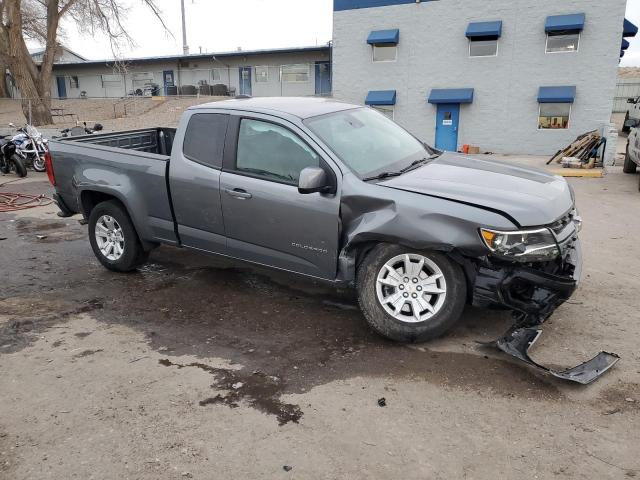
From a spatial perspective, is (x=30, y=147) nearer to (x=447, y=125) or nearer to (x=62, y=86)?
(x=447, y=125)

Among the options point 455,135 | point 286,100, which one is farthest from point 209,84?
point 286,100

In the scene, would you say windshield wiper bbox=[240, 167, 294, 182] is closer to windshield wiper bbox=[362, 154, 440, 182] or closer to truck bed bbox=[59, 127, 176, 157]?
windshield wiper bbox=[362, 154, 440, 182]

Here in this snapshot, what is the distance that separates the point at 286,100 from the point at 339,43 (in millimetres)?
18223

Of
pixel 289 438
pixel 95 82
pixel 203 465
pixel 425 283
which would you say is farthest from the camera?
pixel 95 82

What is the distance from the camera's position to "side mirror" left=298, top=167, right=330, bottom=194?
3918mm

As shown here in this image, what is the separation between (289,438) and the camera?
9.85 ft

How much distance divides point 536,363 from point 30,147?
543 inches

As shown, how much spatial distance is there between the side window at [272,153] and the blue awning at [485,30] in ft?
54.3

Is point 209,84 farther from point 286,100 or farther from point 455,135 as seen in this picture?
point 286,100

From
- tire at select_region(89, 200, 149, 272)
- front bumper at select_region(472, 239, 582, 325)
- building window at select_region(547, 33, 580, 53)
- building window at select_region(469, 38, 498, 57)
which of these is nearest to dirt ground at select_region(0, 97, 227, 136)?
building window at select_region(469, 38, 498, 57)

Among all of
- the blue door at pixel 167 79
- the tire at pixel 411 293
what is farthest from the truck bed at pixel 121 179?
the blue door at pixel 167 79

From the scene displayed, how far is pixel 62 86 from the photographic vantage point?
45.0 metres

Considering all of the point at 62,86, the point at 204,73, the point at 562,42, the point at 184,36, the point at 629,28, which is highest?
the point at 184,36

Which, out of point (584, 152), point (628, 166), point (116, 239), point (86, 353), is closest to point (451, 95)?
point (584, 152)
